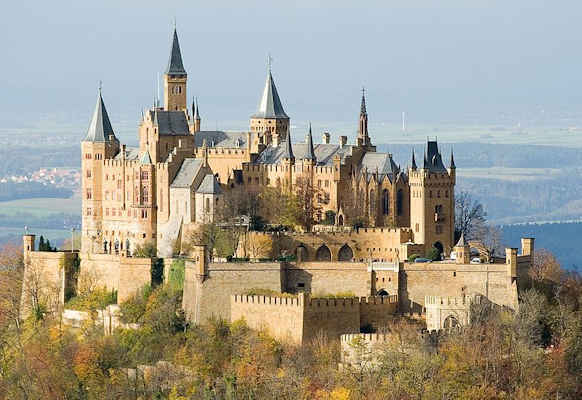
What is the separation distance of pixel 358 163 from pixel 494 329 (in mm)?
16033

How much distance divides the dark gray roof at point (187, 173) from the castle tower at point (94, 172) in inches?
195

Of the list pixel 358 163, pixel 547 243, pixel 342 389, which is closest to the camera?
pixel 342 389

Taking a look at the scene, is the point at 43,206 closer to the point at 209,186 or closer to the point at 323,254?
the point at 209,186

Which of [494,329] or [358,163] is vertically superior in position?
[358,163]

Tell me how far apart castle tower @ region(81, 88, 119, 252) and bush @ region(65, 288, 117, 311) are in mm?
7296

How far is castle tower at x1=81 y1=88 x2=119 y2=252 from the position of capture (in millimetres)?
90938

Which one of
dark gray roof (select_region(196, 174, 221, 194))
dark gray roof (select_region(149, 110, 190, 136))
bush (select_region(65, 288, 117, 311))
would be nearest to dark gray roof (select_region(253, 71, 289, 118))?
dark gray roof (select_region(149, 110, 190, 136))

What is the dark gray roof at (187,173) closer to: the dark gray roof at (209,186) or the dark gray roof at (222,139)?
the dark gray roof at (209,186)

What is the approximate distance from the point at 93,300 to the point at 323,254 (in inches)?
367

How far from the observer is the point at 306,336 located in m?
73.8

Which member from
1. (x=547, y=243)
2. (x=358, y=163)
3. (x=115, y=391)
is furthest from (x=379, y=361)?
(x=547, y=243)

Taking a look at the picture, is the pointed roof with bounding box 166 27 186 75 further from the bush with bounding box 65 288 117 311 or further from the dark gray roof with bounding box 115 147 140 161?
the bush with bounding box 65 288 117 311

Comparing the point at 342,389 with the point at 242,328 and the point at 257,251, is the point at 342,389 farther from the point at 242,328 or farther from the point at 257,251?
the point at 257,251

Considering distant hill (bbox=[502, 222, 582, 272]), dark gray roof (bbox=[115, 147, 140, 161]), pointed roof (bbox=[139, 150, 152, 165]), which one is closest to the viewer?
pointed roof (bbox=[139, 150, 152, 165])
